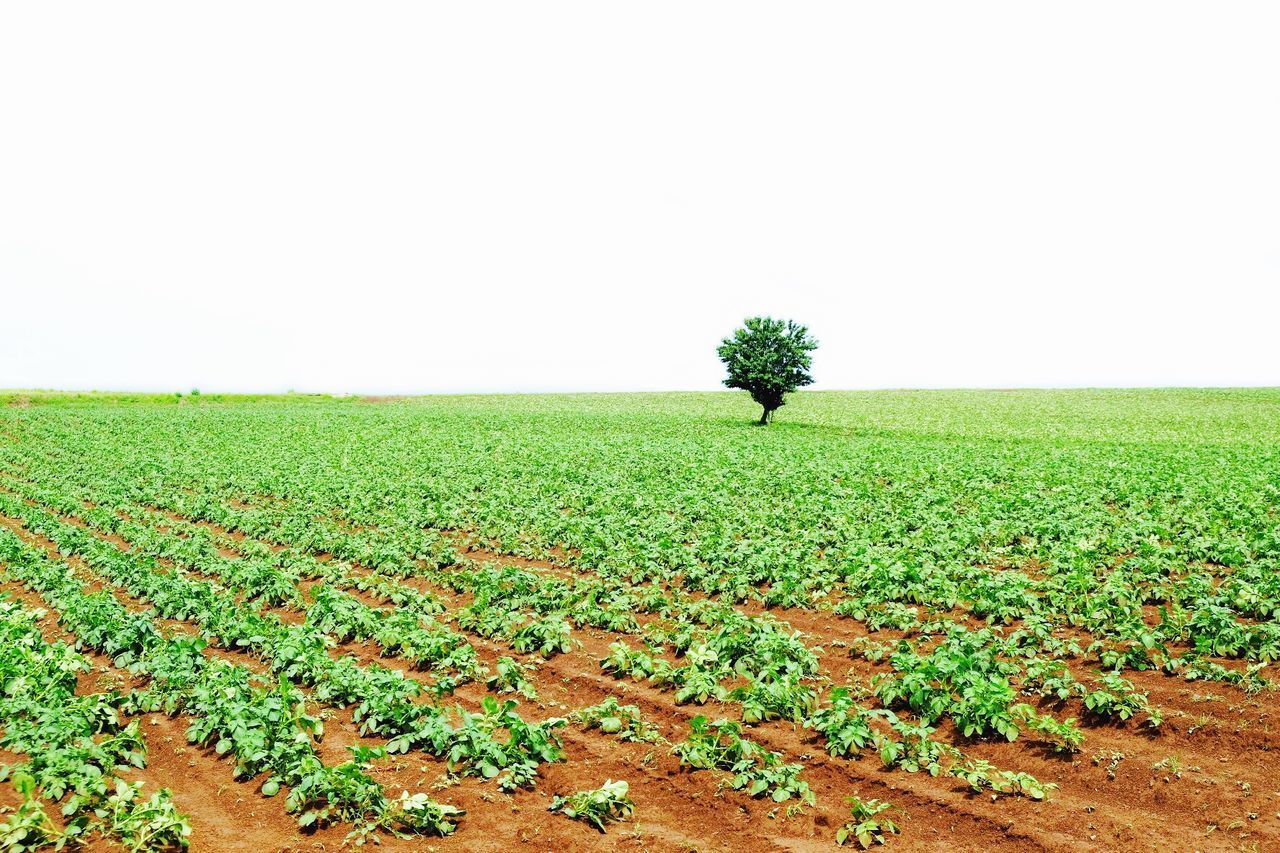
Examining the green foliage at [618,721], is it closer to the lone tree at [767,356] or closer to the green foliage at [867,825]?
the green foliage at [867,825]

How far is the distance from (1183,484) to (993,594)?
17480 mm

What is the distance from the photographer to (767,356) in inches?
2085

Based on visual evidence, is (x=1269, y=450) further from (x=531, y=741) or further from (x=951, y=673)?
(x=531, y=741)

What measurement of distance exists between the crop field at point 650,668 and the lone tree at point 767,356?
27.9 meters

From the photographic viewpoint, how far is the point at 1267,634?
35.8 feet

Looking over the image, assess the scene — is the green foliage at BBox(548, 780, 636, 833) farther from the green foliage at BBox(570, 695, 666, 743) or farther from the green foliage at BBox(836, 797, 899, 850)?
the green foliage at BBox(836, 797, 899, 850)

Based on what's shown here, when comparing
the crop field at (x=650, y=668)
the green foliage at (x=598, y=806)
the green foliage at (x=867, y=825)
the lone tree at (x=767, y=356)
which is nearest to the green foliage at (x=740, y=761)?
the crop field at (x=650, y=668)

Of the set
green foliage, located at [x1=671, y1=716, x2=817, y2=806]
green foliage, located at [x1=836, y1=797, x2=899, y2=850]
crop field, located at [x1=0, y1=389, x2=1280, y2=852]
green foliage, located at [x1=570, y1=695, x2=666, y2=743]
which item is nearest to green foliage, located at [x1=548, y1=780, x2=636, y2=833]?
crop field, located at [x1=0, y1=389, x2=1280, y2=852]

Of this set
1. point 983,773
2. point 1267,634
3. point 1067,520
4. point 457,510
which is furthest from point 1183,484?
point 457,510

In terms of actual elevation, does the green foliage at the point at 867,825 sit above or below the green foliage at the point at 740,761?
below

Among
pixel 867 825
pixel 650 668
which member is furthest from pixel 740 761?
pixel 650 668

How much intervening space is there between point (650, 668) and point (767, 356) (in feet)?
144

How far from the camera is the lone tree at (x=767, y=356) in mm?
53031

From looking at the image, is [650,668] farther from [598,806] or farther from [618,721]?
[598,806]
